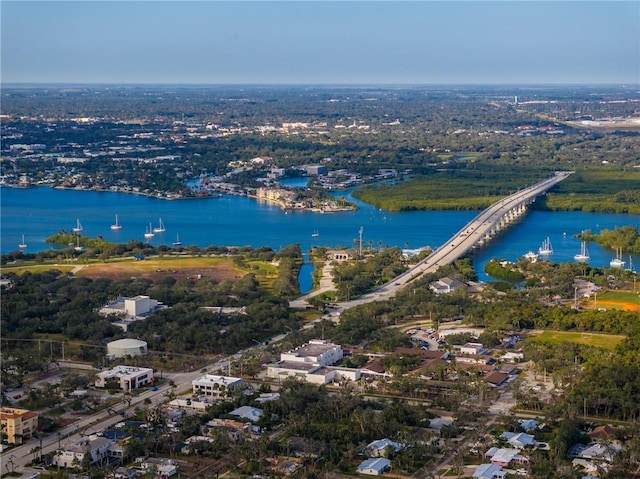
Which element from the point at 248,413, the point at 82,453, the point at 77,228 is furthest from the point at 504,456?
the point at 77,228

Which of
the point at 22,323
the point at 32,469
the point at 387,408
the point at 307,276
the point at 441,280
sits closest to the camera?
the point at 32,469

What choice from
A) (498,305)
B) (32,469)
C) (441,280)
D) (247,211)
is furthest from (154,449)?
(247,211)

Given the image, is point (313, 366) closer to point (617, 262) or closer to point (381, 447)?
point (381, 447)

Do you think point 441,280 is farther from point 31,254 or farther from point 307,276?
point 31,254

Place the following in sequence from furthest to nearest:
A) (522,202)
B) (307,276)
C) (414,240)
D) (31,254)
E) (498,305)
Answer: (522,202) → (414,240) → (31,254) → (307,276) → (498,305)

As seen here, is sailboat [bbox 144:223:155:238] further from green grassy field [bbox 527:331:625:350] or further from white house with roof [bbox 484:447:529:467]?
white house with roof [bbox 484:447:529:467]

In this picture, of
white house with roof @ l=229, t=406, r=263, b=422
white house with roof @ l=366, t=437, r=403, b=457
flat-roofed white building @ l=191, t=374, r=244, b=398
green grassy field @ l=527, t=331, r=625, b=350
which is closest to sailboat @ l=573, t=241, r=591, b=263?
green grassy field @ l=527, t=331, r=625, b=350

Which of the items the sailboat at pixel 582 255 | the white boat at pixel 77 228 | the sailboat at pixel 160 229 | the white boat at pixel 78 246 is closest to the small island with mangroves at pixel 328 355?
the white boat at pixel 78 246
